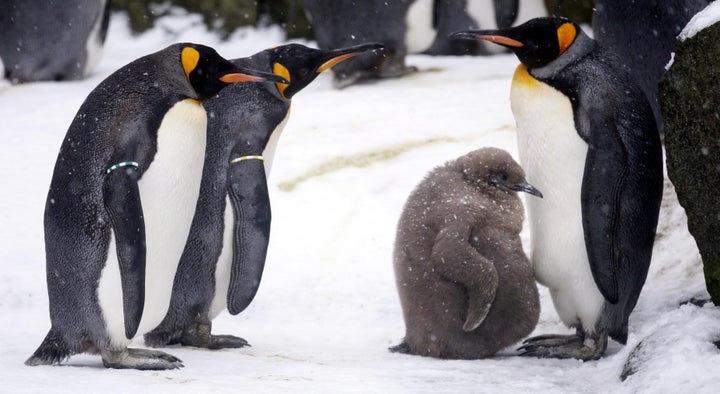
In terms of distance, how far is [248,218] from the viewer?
10.1ft

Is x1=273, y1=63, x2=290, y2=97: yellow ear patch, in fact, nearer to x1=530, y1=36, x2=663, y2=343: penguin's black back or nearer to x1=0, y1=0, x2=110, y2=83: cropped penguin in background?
x1=530, y1=36, x2=663, y2=343: penguin's black back

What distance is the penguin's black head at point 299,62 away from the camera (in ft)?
10.5

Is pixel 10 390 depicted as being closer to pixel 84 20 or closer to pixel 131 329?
pixel 131 329

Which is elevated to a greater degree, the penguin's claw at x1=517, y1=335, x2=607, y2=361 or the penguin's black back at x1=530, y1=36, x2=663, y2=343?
the penguin's black back at x1=530, y1=36, x2=663, y2=343

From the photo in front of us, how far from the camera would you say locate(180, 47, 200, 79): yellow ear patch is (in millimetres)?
2834

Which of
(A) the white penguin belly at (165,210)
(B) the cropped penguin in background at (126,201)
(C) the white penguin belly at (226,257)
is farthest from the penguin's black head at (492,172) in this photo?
(A) the white penguin belly at (165,210)

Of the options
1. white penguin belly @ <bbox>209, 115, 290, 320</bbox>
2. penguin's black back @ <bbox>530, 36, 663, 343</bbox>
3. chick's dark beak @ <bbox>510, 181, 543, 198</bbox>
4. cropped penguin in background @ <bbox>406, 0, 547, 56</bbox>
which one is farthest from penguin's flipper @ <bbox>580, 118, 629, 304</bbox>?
cropped penguin in background @ <bbox>406, 0, 547, 56</bbox>

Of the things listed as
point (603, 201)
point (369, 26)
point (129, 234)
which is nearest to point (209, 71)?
point (129, 234)

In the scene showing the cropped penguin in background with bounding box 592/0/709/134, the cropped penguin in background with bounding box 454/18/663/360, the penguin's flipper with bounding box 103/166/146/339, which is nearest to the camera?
Answer: the penguin's flipper with bounding box 103/166/146/339

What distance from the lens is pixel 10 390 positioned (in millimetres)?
2238

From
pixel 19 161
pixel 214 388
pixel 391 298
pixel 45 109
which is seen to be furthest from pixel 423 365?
pixel 45 109

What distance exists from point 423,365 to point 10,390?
3.43 ft

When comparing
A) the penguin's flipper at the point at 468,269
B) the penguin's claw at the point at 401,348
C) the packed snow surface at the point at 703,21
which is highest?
the packed snow surface at the point at 703,21

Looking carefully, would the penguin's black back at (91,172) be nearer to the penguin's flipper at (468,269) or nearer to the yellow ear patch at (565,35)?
the penguin's flipper at (468,269)
